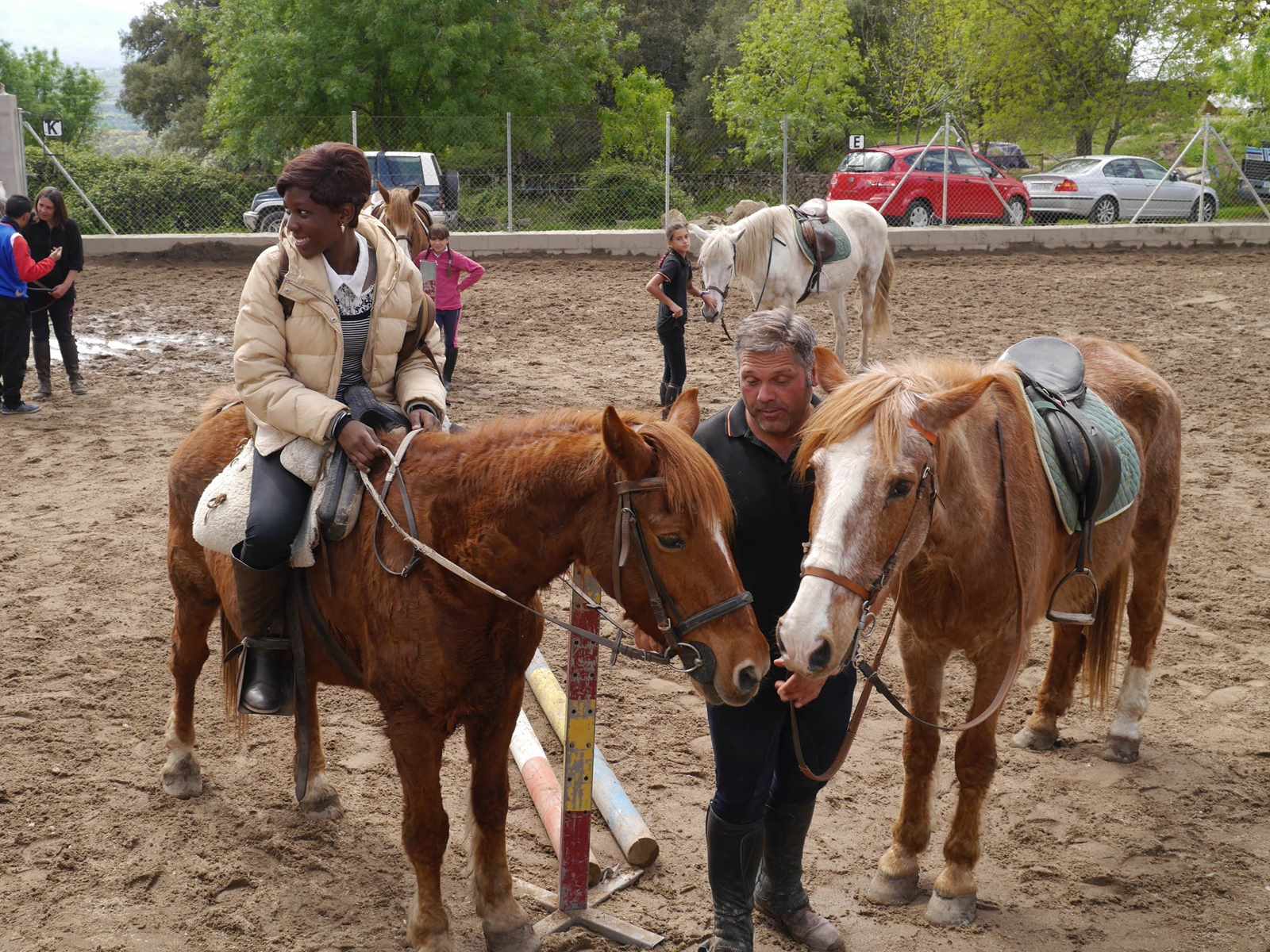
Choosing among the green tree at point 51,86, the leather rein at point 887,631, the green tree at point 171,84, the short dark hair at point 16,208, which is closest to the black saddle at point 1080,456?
the leather rein at point 887,631

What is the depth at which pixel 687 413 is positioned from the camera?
3.27 m

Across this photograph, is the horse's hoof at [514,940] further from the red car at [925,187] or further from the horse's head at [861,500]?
the red car at [925,187]

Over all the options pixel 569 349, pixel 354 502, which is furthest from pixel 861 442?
pixel 569 349

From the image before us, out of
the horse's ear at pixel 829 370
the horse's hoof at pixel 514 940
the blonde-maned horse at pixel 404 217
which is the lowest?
the horse's hoof at pixel 514 940

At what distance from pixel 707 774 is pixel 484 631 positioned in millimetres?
1754

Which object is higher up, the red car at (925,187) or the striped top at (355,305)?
the red car at (925,187)

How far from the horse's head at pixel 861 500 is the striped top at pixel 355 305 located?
149 centimetres

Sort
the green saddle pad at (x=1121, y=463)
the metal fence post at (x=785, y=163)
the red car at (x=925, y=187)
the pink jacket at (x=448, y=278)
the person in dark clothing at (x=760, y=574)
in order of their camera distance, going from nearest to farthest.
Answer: the person in dark clothing at (x=760, y=574), the green saddle pad at (x=1121, y=463), the pink jacket at (x=448, y=278), the metal fence post at (x=785, y=163), the red car at (x=925, y=187)

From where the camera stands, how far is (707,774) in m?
4.71

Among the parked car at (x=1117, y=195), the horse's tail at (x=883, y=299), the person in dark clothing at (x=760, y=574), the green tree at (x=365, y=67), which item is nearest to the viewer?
the person in dark clothing at (x=760, y=574)

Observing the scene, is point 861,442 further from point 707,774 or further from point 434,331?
point 707,774

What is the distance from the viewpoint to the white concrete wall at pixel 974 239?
60.3 ft

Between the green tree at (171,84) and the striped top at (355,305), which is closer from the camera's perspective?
the striped top at (355,305)

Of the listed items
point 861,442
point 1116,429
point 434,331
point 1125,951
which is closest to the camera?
point 861,442
